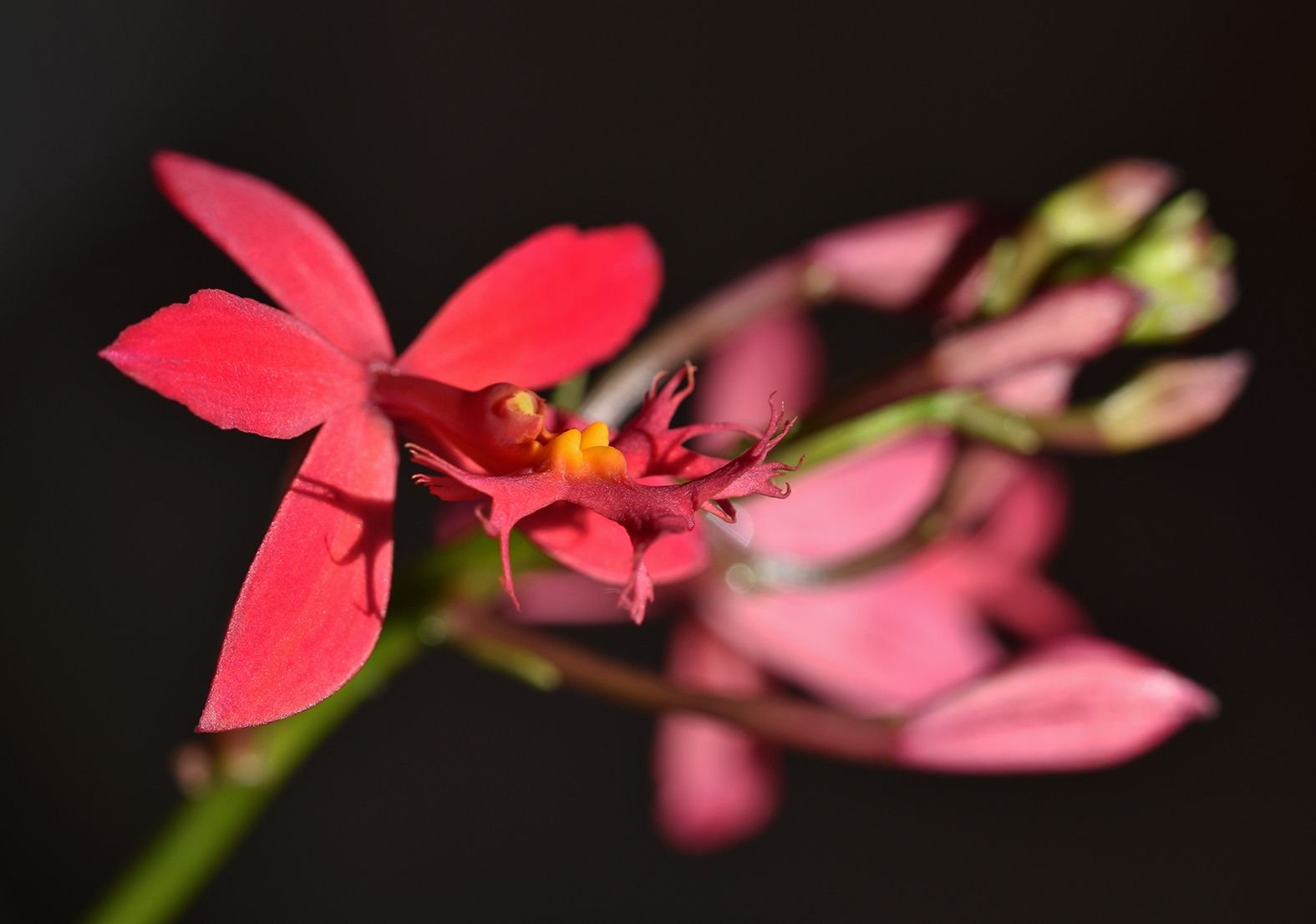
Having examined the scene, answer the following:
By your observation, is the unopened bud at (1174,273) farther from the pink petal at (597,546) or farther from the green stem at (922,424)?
the pink petal at (597,546)

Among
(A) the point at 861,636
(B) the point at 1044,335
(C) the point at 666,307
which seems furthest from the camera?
(C) the point at 666,307

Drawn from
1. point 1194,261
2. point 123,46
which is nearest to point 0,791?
point 123,46

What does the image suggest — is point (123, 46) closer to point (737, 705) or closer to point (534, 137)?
point (534, 137)

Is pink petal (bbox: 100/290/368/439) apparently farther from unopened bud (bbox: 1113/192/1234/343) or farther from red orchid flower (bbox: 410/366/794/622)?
unopened bud (bbox: 1113/192/1234/343)

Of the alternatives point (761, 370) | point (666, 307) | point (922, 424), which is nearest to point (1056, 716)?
point (922, 424)

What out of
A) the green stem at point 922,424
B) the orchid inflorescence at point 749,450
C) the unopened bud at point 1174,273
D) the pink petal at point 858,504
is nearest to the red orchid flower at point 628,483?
the orchid inflorescence at point 749,450

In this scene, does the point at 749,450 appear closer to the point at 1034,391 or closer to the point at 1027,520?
the point at 1034,391
